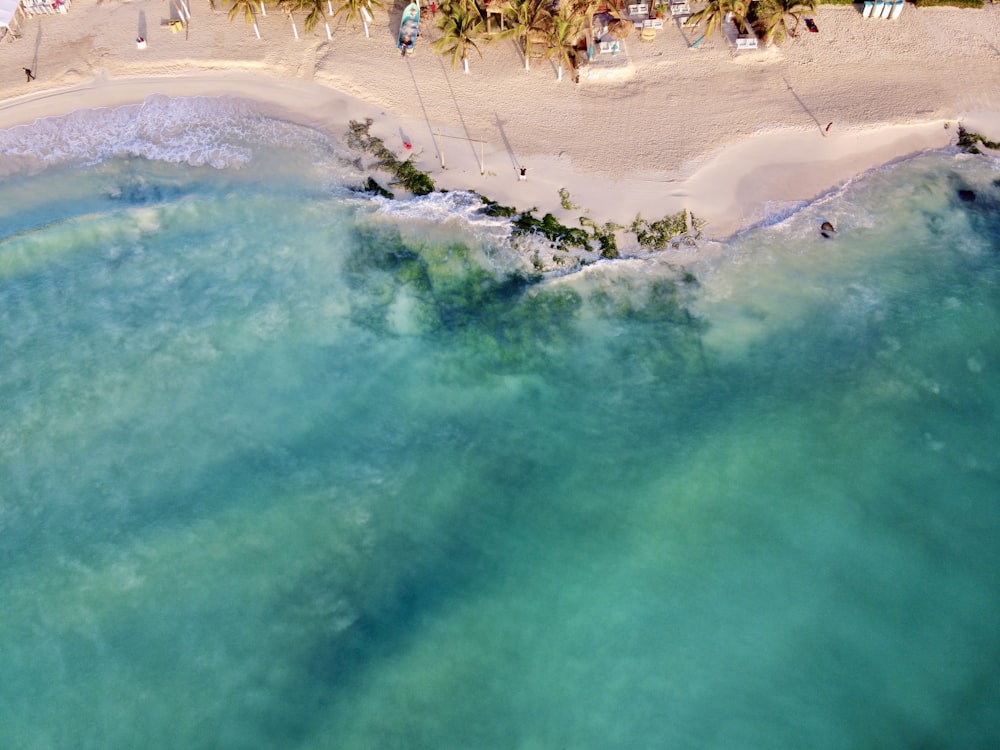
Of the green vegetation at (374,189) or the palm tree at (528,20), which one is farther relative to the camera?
the palm tree at (528,20)

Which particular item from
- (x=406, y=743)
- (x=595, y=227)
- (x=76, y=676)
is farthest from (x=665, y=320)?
(x=76, y=676)

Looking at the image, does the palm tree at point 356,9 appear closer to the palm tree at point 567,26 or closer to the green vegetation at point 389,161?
the green vegetation at point 389,161

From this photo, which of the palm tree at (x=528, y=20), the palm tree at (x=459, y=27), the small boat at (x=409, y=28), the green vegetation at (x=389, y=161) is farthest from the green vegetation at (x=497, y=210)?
the small boat at (x=409, y=28)

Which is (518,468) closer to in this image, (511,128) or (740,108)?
(511,128)

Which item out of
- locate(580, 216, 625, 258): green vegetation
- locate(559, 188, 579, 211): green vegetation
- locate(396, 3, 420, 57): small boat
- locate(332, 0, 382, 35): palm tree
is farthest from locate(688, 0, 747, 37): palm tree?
locate(332, 0, 382, 35): palm tree

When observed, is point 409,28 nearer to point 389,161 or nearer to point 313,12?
point 313,12

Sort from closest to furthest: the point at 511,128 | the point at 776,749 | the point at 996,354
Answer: the point at 776,749, the point at 996,354, the point at 511,128
